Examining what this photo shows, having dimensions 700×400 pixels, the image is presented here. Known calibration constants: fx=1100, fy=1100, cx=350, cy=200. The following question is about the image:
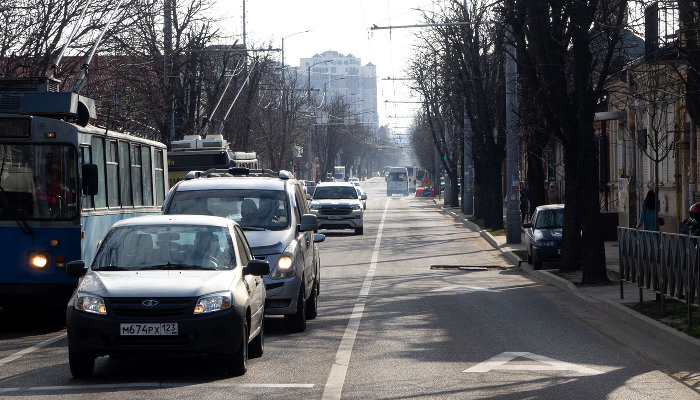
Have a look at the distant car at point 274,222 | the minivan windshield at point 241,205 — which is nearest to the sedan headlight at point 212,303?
the distant car at point 274,222

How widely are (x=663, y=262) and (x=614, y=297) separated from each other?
3703mm

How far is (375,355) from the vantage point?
11.2 metres

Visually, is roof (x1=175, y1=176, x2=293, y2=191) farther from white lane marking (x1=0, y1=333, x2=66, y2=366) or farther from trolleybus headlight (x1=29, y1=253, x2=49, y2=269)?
white lane marking (x1=0, y1=333, x2=66, y2=366)

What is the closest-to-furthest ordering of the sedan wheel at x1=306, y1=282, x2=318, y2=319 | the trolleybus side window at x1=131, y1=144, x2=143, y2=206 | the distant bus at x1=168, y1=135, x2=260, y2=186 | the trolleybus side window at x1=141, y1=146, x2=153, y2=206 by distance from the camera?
1. the sedan wheel at x1=306, y1=282, x2=318, y2=319
2. the trolleybus side window at x1=131, y1=144, x2=143, y2=206
3. the trolleybus side window at x1=141, y1=146, x2=153, y2=206
4. the distant bus at x1=168, y1=135, x2=260, y2=186

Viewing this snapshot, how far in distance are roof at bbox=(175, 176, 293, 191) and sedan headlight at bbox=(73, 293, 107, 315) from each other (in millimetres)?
4563

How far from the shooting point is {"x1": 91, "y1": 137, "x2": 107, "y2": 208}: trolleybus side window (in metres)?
14.7

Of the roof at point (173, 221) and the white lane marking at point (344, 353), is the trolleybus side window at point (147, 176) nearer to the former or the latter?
the white lane marking at point (344, 353)

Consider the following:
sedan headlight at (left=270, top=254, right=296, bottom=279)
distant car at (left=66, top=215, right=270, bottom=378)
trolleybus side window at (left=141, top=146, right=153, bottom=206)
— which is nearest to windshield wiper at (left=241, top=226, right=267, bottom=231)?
sedan headlight at (left=270, top=254, right=296, bottom=279)

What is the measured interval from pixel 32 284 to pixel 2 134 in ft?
6.16

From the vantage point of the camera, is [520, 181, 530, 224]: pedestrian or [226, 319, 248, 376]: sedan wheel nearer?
[226, 319, 248, 376]: sedan wheel

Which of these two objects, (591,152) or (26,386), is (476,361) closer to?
(26,386)

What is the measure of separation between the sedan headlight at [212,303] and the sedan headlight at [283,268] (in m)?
2.98

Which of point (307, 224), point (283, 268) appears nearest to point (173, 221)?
point (283, 268)

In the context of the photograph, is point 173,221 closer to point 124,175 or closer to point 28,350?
point 28,350
